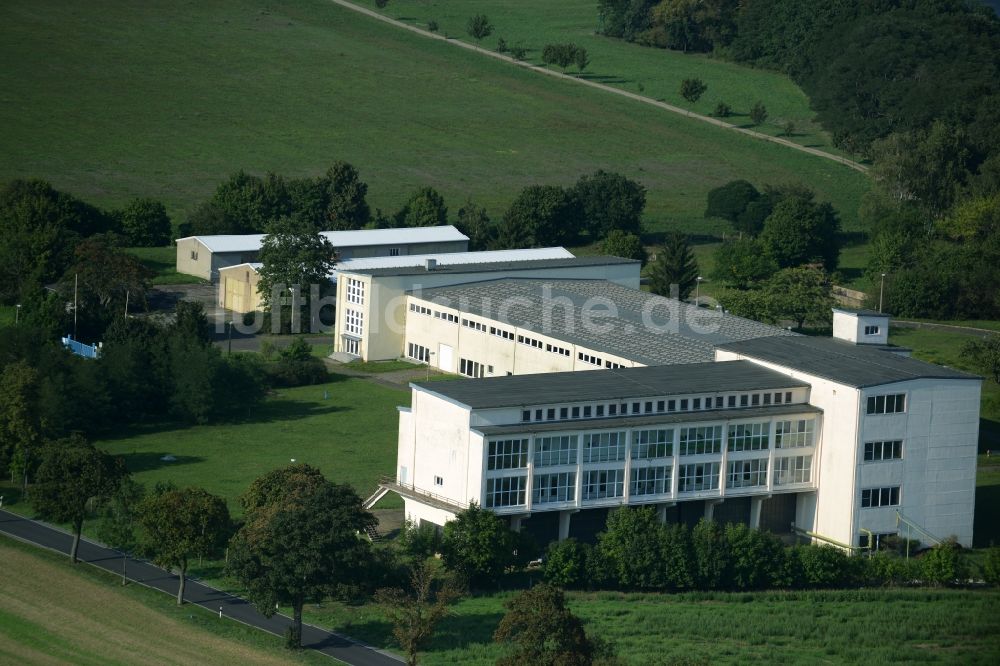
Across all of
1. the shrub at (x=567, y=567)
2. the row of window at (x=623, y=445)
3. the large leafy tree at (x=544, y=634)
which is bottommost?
the shrub at (x=567, y=567)

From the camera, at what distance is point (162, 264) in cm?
12412

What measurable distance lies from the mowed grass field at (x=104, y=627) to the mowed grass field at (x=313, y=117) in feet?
252

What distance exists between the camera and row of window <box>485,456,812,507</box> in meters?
68.6

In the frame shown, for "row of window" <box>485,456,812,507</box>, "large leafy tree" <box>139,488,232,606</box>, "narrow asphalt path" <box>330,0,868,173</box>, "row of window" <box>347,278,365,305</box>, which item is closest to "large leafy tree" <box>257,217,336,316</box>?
"row of window" <box>347,278,365,305</box>

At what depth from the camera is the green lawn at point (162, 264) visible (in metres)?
120

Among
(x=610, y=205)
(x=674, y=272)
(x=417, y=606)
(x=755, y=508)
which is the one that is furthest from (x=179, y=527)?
(x=610, y=205)

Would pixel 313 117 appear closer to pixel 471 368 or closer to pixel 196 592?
pixel 471 368

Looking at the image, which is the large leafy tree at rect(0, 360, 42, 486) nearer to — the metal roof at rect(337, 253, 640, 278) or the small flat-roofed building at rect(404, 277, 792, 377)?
the small flat-roofed building at rect(404, 277, 792, 377)

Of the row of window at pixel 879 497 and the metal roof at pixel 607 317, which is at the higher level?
the metal roof at pixel 607 317

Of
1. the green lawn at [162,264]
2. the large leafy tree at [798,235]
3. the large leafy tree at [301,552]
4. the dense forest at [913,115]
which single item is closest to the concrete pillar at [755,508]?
the large leafy tree at [301,552]

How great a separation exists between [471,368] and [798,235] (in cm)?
3862

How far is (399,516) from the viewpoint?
242 ft

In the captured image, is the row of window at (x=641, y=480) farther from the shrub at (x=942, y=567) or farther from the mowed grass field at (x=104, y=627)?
the mowed grass field at (x=104, y=627)

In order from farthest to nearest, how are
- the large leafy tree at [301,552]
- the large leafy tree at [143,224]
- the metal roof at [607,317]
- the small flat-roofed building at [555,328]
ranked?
the large leafy tree at [143,224] → the small flat-roofed building at [555,328] → the metal roof at [607,317] → the large leafy tree at [301,552]
